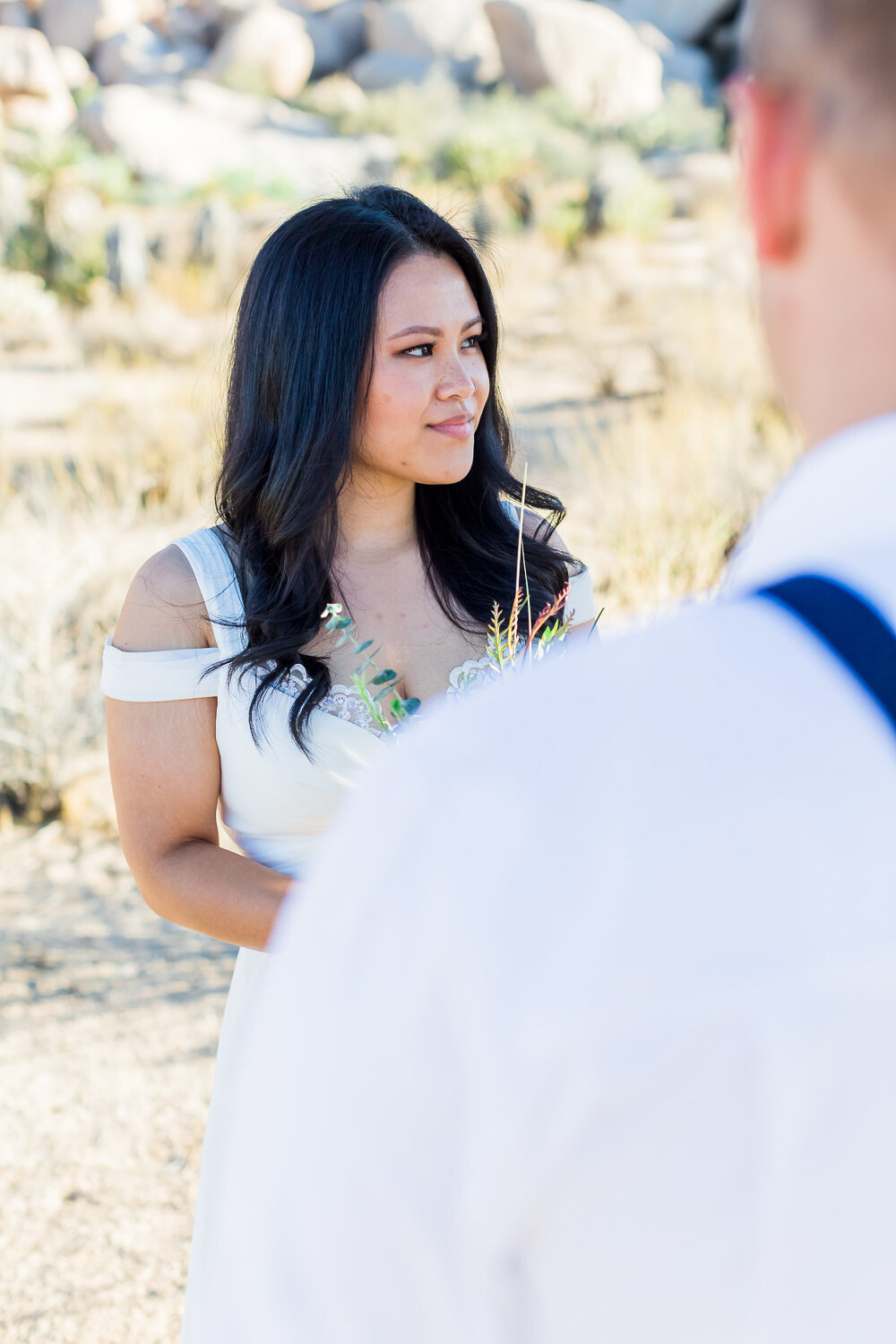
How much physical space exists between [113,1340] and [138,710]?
1586 mm

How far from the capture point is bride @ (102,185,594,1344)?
172 cm

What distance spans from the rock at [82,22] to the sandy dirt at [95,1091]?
31716 millimetres

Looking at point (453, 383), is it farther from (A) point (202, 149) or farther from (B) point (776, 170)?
(A) point (202, 149)

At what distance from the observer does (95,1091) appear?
3.15 meters

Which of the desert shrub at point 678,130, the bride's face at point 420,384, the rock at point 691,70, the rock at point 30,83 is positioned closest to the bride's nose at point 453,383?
the bride's face at point 420,384

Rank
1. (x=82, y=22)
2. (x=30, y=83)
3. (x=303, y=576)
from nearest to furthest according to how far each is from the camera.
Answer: (x=303, y=576)
(x=30, y=83)
(x=82, y=22)

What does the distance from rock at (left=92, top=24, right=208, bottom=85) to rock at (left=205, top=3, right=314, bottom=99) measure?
1074 mm

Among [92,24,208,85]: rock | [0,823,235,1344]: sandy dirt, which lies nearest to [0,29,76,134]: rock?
[92,24,208,85]: rock

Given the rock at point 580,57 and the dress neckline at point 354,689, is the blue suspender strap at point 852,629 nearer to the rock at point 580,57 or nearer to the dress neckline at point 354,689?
the dress neckline at point 354,689

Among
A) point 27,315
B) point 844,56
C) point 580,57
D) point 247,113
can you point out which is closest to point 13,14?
point 247,113

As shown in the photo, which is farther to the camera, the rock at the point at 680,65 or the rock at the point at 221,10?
the rock at the point at 221,10

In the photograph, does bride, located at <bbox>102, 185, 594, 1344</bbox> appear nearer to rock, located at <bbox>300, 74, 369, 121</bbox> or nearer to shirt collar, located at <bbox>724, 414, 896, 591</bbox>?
shirt collar, located at <bbox>724, 414, 896, 591</bbox>

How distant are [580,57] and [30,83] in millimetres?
12346

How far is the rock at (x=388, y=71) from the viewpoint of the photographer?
26984 millimetres
